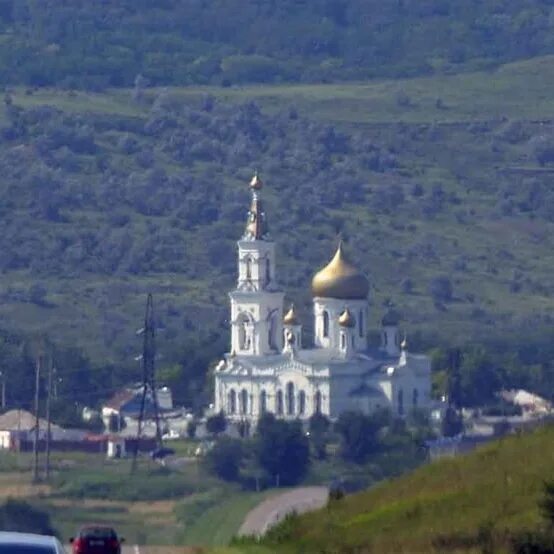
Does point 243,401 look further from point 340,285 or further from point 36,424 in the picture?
point 36,424

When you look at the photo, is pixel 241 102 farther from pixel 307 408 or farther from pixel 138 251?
pixel 307 408

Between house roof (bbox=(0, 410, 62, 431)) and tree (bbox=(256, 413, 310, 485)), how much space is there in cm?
395

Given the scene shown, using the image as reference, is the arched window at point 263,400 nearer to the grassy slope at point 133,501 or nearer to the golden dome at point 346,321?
the golden dome at point 346,321

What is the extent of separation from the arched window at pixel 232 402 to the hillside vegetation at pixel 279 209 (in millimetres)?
2426

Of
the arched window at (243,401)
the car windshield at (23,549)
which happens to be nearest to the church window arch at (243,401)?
the arched window at (243,401)

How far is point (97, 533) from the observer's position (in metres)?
23.8

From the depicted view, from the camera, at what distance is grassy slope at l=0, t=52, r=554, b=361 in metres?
100

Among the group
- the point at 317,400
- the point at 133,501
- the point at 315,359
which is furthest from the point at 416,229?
the point at 133,501

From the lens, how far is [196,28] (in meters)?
179

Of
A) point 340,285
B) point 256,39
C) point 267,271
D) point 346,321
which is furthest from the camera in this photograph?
point 256,39

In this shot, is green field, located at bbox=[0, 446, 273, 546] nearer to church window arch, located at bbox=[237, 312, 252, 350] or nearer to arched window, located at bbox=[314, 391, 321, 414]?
arched window, located at bbox=[314, 391, 321, 414]

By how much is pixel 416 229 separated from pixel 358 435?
57473 millimetres

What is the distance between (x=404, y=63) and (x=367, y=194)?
116ft

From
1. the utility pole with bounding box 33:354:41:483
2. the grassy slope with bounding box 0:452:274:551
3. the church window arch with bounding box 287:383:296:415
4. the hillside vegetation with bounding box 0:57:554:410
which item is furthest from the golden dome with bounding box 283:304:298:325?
the grassy slope with bounding box 0:452:274:551
